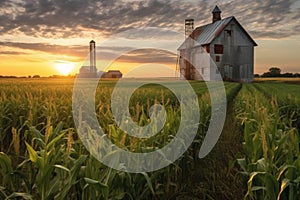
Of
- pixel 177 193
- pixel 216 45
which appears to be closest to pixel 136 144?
pixel 177 193

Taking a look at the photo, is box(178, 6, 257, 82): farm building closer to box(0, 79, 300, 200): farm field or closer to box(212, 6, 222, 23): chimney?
box(212, 6, 222, 23): chimney

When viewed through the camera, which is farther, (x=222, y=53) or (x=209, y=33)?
(x=209, y=33)

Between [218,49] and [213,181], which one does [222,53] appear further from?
[213,181]

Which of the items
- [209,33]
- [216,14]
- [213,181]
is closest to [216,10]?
[216,14]

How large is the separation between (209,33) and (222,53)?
3957 millimetres

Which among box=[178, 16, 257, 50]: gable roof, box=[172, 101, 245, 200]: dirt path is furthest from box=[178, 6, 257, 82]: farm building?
box=[172, 101, 245, 200]: dirt path

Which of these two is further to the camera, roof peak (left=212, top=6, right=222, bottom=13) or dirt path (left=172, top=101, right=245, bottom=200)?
roof peak (left=212, top=6, right=222, bottom=13)

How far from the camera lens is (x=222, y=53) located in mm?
41812

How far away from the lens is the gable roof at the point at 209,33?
4175cm

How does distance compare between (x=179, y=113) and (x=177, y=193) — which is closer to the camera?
(x=177, y=193)

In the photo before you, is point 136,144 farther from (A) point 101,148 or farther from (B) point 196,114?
(B) point 196,114

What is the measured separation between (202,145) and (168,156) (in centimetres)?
203

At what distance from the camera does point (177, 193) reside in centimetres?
416

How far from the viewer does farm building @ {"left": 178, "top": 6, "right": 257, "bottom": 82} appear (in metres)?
41.2
